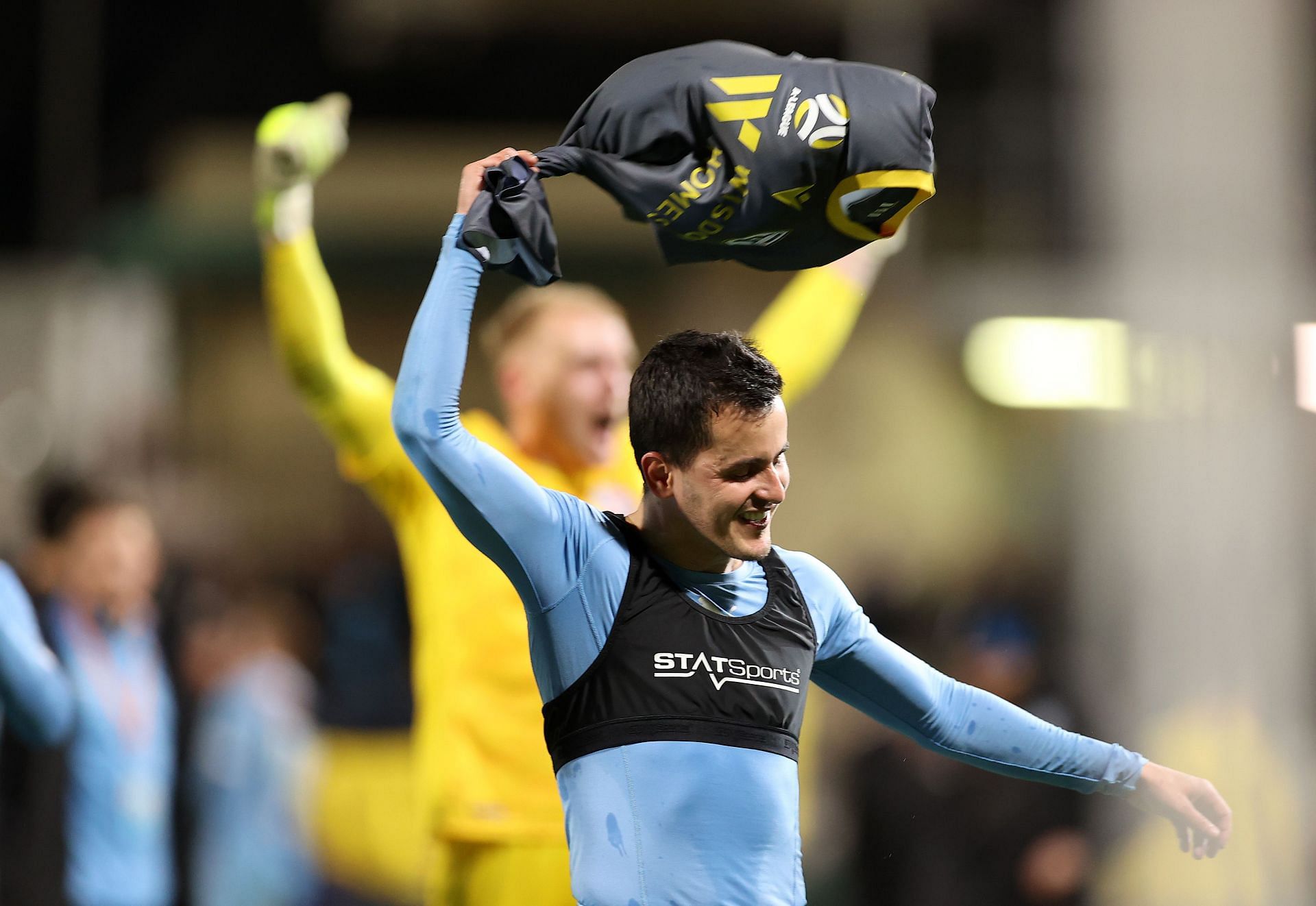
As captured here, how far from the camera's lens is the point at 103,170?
38.7ft

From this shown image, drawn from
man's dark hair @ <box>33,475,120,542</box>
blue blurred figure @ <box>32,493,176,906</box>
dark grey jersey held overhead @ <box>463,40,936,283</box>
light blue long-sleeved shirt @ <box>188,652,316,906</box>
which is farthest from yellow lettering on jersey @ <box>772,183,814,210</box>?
light blue long-sleeved shirt @ <box>188,652,316,906</box>

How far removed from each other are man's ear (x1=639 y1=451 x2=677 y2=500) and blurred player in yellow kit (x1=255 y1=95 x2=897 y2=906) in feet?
3.77

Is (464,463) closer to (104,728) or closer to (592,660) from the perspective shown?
(592,660)

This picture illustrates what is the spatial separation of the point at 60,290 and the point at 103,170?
1.11m

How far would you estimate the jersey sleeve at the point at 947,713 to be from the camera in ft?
8.50

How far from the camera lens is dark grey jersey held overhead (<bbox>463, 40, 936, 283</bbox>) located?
2.48 m

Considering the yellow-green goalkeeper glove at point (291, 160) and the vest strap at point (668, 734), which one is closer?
the vest strap at point (668, 734)

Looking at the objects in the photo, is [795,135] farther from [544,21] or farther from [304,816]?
[544,21]

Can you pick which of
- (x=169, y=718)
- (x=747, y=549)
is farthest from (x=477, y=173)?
(x=169, y=718)

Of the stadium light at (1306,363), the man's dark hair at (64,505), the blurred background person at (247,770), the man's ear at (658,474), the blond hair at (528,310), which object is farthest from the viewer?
the blurred background person at (247,770)

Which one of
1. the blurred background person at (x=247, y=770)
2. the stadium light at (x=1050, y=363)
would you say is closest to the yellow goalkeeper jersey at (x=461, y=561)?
the blurred background person at (x=247, y=770)

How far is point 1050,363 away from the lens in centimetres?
1019

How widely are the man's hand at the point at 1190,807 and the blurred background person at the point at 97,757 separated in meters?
3.83

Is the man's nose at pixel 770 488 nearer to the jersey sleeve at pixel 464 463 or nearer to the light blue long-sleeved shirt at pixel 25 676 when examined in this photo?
the jersey sleeve at pixel 464 463
